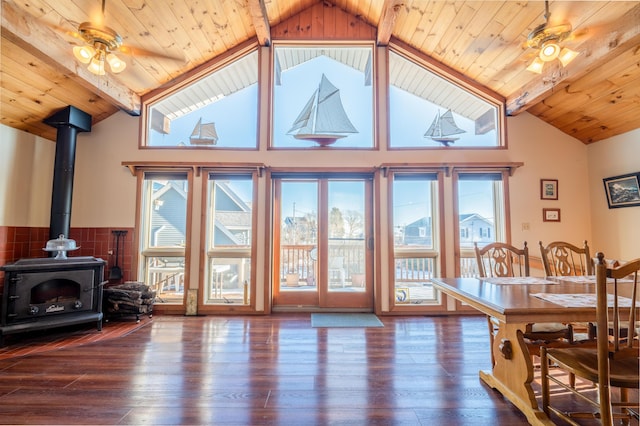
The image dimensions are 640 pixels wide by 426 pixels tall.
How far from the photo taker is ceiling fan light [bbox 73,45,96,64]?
2.63 meters

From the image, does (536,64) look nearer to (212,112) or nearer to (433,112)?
(433,112)

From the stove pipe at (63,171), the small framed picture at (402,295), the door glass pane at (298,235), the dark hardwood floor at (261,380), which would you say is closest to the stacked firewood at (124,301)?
the dark hardwood floor at (261,380)

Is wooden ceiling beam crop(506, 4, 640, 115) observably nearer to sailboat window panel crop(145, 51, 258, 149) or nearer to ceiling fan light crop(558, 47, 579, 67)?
ceiling fan light crop(558, 47, 579, 67)

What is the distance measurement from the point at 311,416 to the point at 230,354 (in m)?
1.23

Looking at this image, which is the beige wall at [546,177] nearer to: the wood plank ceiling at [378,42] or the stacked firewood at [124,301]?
the wood plank ceiling at [378,42]

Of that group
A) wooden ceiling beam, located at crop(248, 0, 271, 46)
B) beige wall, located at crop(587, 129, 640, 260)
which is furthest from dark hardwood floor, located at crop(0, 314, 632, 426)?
wooden ceiling beam, located at crop(248, 0, 271, 46)

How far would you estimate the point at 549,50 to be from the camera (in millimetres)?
2664

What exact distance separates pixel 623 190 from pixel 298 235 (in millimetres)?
4291

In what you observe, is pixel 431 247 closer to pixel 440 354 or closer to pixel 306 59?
pixel 440 354

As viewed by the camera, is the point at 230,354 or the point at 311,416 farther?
the point at 230,354

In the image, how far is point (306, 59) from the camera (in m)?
4.65

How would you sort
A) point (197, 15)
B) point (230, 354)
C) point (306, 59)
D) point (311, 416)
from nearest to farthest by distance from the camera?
point (311, 416)
point (230, 354)
point (197, 15)
point (306, 59)

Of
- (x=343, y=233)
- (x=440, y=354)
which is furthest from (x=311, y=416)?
(x=343, y=233)

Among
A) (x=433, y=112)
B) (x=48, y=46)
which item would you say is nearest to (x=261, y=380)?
(x=48, y=46)
